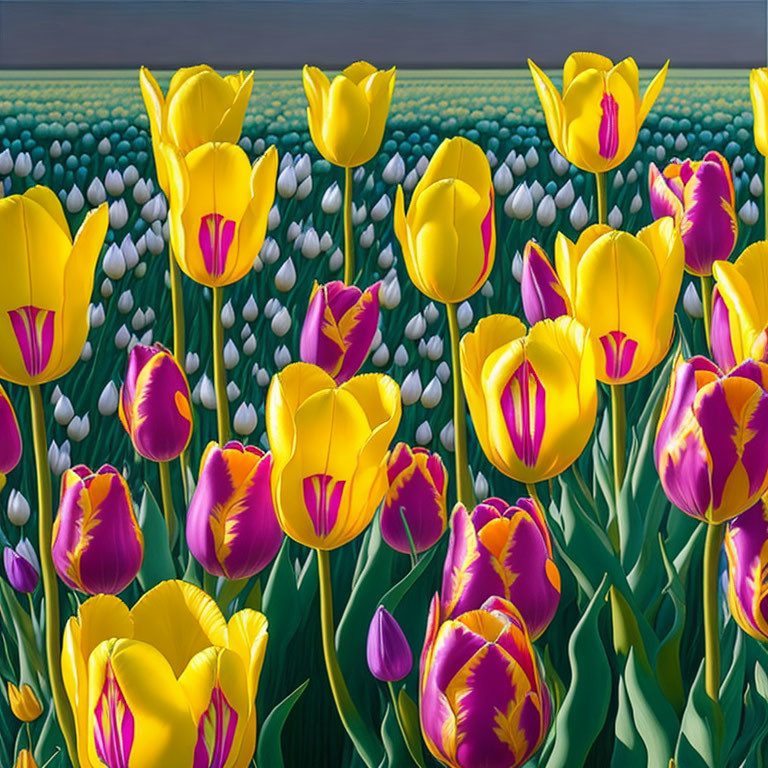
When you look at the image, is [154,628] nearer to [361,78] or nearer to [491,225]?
[491,225]

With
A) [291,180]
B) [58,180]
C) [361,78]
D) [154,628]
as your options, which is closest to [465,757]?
[154,628]

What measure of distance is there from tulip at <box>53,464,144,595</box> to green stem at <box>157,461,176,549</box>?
0.11 meters

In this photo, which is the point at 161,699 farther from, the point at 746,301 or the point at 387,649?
the point at 746,301

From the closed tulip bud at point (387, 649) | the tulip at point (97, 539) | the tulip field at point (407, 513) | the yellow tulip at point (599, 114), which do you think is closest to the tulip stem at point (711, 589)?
the tulip field at point (407, 513)

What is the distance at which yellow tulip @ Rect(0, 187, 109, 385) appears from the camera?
0.41 meters

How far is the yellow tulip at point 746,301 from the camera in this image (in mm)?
436

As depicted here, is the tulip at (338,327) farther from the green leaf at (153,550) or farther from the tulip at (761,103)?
the tulip at (761,103)

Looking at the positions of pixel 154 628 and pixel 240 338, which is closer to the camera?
pixel 154 628

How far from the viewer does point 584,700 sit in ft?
1.41

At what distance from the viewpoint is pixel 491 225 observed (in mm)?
520

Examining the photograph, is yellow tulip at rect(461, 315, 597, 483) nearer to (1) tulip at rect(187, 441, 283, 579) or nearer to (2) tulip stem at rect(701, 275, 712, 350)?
(1) tulip at rect(187, 441, 283, 579)

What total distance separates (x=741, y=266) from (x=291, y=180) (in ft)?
2.77

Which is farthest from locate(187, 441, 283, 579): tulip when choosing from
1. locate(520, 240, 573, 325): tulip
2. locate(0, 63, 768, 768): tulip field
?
locate(520, 240, 573, 325): tulip

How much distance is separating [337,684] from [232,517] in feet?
0.29
